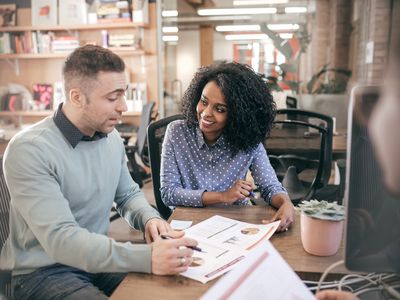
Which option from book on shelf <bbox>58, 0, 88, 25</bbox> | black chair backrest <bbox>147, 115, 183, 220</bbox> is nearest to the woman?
black chair backrest <bbox>147, 115, 183, 220</bbox>

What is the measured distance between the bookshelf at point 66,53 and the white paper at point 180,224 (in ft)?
11.2

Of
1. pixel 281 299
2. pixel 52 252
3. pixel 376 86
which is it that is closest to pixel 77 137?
pixel 52 252

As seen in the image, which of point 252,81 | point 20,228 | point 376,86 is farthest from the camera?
point 252,81

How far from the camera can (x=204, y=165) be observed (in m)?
1.55

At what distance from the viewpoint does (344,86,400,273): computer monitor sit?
540mm

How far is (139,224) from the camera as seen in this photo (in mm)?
1251

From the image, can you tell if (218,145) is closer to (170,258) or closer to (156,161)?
(156,161)

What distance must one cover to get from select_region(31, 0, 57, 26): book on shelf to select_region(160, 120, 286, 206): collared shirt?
11.9 feet

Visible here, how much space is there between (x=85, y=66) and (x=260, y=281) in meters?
0.85

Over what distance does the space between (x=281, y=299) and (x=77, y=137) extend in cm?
78

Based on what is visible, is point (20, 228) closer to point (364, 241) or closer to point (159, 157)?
point (159, 157)

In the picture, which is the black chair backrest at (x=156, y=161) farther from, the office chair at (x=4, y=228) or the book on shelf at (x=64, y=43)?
the book on shelf at (x=64, y=43)

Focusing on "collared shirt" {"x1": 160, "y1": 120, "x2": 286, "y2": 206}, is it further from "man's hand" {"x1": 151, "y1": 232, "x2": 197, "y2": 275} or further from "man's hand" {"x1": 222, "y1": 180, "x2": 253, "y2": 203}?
"man's hand" {"x1": 151, "y1": 232, "x2": 197, "y2": 275}

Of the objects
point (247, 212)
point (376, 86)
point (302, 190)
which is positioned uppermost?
point (376, 86)
